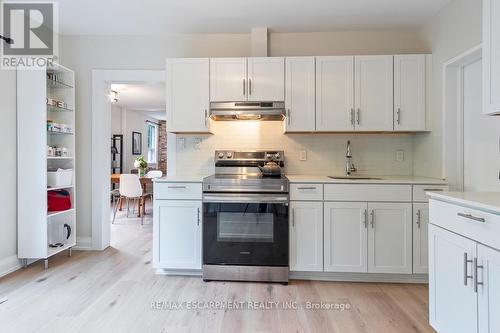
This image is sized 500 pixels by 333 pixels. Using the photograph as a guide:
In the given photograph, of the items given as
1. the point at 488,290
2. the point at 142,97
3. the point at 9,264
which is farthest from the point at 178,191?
the point at 142,97

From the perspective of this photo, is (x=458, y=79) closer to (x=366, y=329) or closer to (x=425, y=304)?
(x=425, y=304)

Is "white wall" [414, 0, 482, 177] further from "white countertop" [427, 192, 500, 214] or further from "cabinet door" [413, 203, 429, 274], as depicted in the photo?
"white countertop" [427, 192, 500, 214]

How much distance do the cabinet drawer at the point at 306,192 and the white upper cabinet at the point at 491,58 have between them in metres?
1.28

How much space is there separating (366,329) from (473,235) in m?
0.94

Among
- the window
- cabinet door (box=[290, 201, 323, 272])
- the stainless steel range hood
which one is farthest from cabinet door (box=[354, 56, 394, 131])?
Answer: the window

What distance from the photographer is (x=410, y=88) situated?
272 centimetres

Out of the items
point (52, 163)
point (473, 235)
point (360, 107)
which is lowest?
point (473, 235)

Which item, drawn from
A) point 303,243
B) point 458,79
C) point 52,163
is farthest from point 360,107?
point 52,163

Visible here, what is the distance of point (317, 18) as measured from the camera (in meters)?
2.84

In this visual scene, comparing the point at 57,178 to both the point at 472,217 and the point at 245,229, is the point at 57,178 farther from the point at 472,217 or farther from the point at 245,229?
the point at 472,217

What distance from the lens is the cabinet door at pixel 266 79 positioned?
9.12ft

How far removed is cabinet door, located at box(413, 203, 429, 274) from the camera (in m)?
2.44

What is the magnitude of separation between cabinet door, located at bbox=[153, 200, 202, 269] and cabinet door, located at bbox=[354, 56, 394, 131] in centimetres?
184

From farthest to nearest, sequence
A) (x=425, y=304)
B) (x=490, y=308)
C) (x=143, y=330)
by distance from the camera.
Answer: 1. (x=425, y=304)
2. (x=143, y=330)
3. (x=490, y=308)
